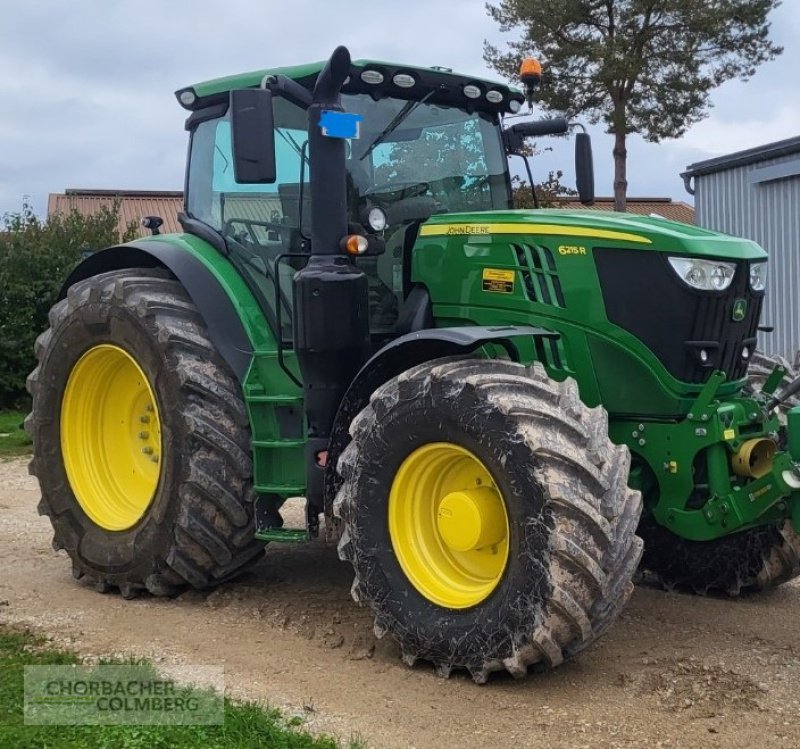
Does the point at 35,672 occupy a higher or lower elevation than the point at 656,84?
lower

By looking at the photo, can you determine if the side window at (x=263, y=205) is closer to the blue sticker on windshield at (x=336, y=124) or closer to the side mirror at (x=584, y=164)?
the blue sticker on windshield at (x=336, y=124)

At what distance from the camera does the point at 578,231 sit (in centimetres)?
471

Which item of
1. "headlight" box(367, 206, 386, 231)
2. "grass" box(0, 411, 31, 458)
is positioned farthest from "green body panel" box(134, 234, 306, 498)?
"grass" box(0, 411, 31, 458)

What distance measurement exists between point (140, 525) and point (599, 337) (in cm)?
258

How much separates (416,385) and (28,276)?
12692 millimetres

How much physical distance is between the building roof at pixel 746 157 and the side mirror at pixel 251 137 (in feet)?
41.0

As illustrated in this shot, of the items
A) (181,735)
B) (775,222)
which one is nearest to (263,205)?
(181,735)

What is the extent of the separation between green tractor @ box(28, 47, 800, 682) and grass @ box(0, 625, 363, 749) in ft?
2.67

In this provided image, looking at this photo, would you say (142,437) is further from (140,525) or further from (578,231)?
(578,231)

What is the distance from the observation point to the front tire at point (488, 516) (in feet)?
12.9

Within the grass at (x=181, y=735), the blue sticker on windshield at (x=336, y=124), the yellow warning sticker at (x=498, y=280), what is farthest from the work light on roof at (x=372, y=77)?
the grass at (x=181, y=735)

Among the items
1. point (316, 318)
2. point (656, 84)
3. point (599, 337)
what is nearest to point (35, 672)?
point (316, 318)

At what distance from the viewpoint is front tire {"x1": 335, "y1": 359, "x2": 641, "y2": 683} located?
155 inches

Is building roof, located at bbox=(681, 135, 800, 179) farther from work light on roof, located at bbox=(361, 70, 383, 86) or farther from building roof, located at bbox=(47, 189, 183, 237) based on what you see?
building roof, located at bbox=(47, 189, 183, 237)
